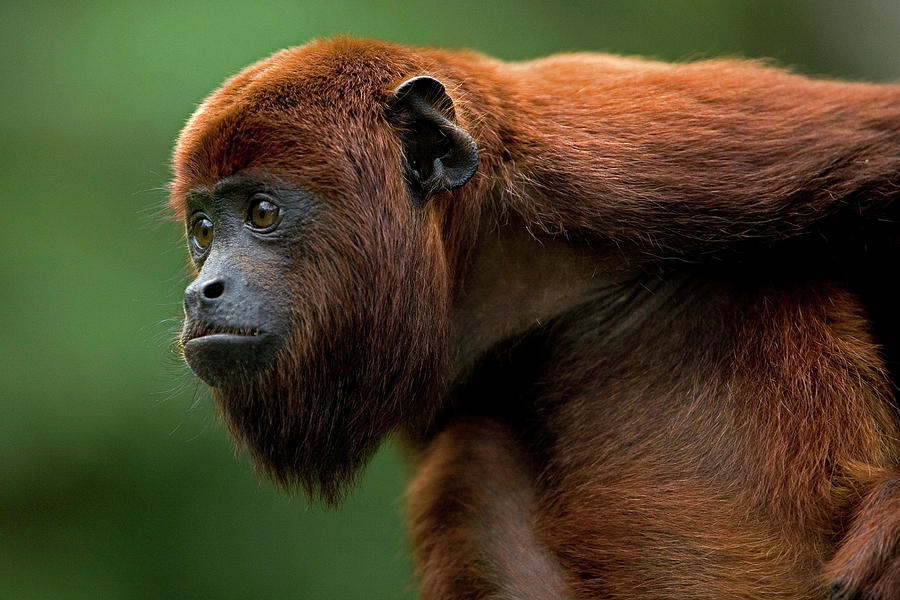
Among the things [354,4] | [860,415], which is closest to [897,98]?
[860,415]

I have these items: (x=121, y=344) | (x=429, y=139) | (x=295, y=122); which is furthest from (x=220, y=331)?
(x=121, y=344)

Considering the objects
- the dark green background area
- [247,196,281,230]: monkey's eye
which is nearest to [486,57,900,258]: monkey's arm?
[247,196,281,230]: monkey's eye

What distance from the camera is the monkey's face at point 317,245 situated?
2.45 metres

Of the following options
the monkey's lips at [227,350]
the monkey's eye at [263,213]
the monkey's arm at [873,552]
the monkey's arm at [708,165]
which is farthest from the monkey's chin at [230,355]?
the monkey's arm at [873,552]

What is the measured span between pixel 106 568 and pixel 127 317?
47.6 inches

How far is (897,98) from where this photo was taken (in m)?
2.66

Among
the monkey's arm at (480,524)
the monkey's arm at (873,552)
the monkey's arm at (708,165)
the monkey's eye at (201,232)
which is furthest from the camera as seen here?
the monkey's arm at (480,524)

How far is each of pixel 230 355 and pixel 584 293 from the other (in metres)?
0.96

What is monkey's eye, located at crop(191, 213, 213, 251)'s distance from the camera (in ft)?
8.66

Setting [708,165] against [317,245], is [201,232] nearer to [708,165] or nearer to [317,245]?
[317,245]

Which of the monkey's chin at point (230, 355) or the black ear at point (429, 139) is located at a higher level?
the black ear at point (429, 139)

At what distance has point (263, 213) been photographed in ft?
8.11

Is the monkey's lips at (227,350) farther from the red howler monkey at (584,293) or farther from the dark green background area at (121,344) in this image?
the dark green background area at (121,344)

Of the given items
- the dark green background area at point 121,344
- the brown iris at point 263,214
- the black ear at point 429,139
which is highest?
the black ear at point 429,139
